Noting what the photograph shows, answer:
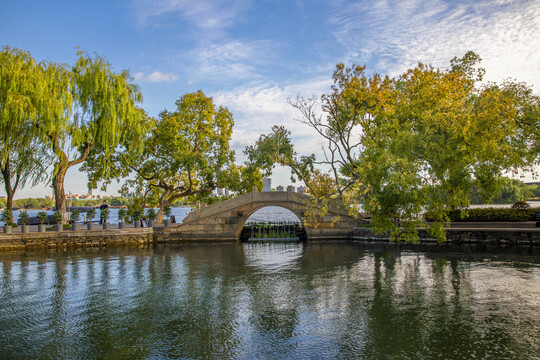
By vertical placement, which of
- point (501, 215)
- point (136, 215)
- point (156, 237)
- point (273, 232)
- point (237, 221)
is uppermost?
point (136, 215)

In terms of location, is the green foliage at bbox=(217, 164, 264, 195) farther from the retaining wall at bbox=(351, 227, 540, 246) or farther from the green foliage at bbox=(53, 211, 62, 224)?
the retaining wall at bbox=(351, 227, 540, 246)

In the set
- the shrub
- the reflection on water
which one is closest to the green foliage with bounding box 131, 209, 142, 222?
the reflection on water

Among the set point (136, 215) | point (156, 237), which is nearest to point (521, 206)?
point (156, 237)

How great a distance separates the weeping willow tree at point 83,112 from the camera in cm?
2184

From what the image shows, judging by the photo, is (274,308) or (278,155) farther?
(278,155)

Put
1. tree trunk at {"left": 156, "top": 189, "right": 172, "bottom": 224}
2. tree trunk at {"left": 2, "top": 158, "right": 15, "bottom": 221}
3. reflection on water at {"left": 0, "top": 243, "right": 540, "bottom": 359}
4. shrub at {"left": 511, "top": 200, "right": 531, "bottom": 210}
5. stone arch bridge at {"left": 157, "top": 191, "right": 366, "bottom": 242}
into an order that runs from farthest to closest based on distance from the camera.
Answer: tree trunk at {"left": 156, "top": 189, "right": 172, "bottom": 224} → stone arch bridge at {"left": 157, "top": 191, "right": 366, "bottom": 242} → tree trunk at {"left": 2, "top": 158, "right": 15, "bottom": 221} → shrub at {"left": 511, "top": 200, "right": 531, "bottom": 210} → reflection on water at {"left": 0, "top": 243, "right": 540, "bottom": 359}

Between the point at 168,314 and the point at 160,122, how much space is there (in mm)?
21072

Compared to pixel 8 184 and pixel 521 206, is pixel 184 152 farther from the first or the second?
pixel 521 206

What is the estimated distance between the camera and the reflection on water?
7.79 meters

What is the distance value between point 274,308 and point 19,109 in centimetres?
1836

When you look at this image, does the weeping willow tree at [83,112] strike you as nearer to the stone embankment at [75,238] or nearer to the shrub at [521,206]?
the stone embankment at [75,238]

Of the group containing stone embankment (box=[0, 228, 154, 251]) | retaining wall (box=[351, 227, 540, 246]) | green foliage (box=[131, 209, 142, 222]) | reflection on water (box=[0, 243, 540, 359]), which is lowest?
reflection on water (box=[0, 243, 540, 359])

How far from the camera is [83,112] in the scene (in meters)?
23.5

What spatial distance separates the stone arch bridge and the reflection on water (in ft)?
25.5
